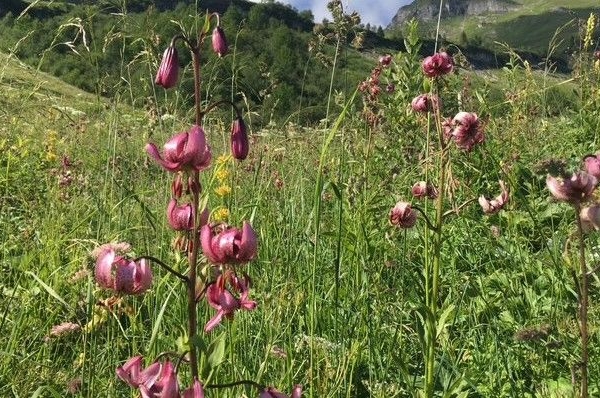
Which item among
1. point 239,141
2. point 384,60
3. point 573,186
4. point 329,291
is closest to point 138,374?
point 239,141

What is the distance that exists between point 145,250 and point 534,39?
14890 cm

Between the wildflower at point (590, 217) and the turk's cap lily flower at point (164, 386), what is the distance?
25.5 inches

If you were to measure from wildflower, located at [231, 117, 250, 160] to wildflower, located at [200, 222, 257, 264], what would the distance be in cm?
11

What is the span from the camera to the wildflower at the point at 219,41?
1084 millimetres

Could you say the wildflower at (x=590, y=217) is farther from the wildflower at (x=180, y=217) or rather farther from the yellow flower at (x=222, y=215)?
the yellow flower at (x=222, y=215)

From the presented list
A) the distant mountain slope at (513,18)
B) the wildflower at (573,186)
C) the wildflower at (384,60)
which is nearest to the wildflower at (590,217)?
the wildflower at (573,186)

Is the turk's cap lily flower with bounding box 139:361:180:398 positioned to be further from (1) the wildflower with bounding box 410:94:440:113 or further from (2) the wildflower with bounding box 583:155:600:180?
(1) the wildflower with bounding box 410:94:440:113

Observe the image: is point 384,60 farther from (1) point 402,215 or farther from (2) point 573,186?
(2) point 573,186

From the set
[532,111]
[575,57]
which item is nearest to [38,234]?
[532,111]

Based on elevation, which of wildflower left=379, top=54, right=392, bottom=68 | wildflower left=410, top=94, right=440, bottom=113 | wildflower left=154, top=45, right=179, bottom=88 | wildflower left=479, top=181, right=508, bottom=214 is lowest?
wildflower left=479, top=181, right=508, bottom=214

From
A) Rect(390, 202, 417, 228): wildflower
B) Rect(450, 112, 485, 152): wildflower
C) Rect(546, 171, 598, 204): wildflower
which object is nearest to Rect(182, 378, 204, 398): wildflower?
Rect(546, 171, 598, 204): wildflower

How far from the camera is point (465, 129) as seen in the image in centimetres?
169

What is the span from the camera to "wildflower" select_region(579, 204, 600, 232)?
107cm

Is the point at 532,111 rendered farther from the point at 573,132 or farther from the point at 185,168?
the point at 185,168
